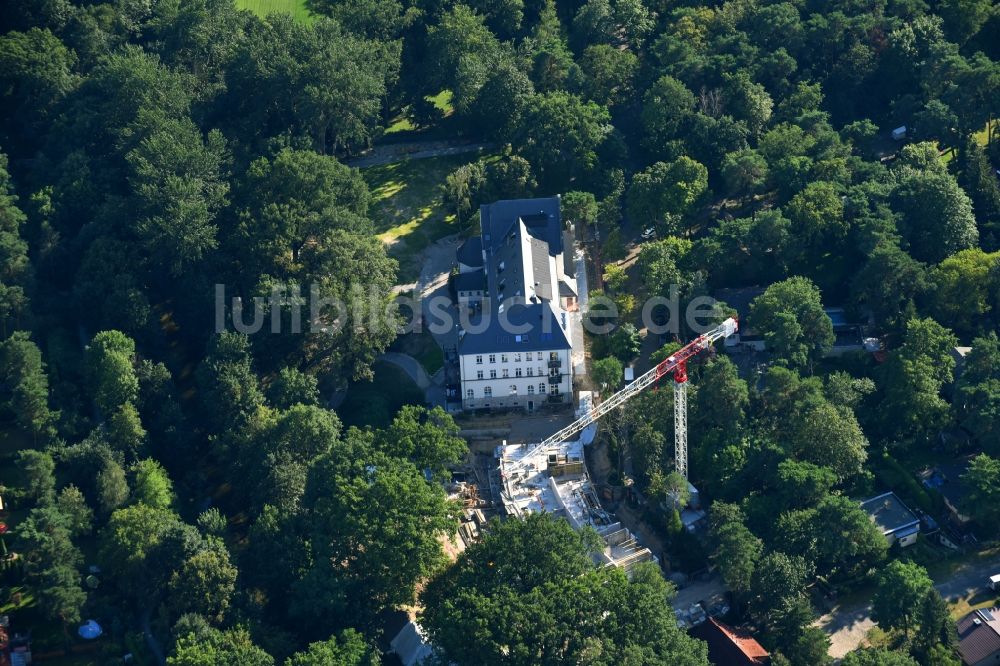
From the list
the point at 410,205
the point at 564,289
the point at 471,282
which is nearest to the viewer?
the point at 564,289

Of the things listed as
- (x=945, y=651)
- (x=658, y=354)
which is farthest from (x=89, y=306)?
(x=945, y=651)

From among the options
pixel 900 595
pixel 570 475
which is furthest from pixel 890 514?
pixel 570 475

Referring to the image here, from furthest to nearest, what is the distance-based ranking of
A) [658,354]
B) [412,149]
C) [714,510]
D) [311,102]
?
[412,149] < [311,102] < [658,354] < [714,510]

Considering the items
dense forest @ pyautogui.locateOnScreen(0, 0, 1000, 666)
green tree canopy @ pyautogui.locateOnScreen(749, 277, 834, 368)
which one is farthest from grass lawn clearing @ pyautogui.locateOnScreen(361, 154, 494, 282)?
green tree canopy @ pyautogui.locateOnScreen(749, 277, 834, 368)

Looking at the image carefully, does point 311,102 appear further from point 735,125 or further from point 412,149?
point 735,125

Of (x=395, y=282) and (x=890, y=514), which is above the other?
(x=395, y=282)

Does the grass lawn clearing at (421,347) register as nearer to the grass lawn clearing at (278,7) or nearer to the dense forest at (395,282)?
the dense forest at (395,282)

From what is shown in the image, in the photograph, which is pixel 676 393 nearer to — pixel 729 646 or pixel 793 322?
Result: pixel 793 322
